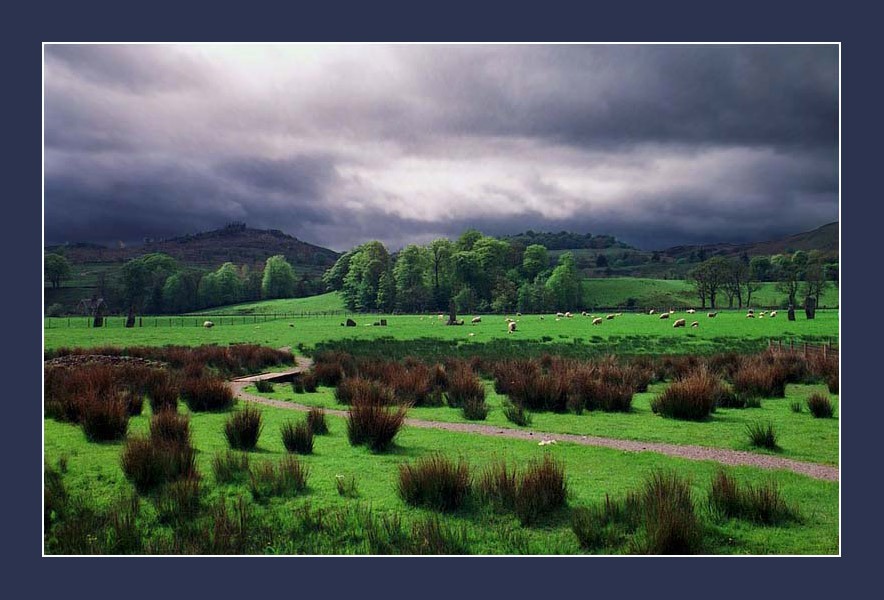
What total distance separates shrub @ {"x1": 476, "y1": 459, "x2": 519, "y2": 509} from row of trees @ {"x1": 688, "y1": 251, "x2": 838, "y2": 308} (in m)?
5.81

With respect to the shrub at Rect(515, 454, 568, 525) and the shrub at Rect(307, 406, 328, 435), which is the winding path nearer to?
the shrub at Rect(307, 406, 328, 435)

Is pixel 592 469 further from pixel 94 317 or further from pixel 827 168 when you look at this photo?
pixel 94 317

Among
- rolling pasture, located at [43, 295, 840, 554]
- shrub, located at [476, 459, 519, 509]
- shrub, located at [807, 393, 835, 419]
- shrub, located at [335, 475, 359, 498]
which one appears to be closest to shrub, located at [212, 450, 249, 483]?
rolling pasture, located at [43, 295, 840, 554]

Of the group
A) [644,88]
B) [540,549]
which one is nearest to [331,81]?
[644,88]

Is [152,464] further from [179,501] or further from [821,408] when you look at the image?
[821,408]

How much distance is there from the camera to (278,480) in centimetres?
678

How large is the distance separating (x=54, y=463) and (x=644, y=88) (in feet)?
33.3

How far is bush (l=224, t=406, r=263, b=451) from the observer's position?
8.62m

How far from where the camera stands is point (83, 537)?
5.99 meters

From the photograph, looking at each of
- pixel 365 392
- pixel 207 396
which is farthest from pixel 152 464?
pixel 207 396

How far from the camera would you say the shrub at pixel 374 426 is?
8.53 meters

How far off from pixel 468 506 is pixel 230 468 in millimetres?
3028

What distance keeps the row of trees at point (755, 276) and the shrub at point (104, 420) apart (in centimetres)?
1083

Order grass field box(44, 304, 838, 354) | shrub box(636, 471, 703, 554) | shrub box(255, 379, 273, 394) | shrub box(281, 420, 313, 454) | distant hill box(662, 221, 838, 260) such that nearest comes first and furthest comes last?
shrub box(636, 471, 703, 554) → distant hill box(662, 221, 838, 260) → shrub box(281, 420, 313, 454) → shrub box(255, 379, 273, 394) → grass field box(44, 304, 838, 354)
